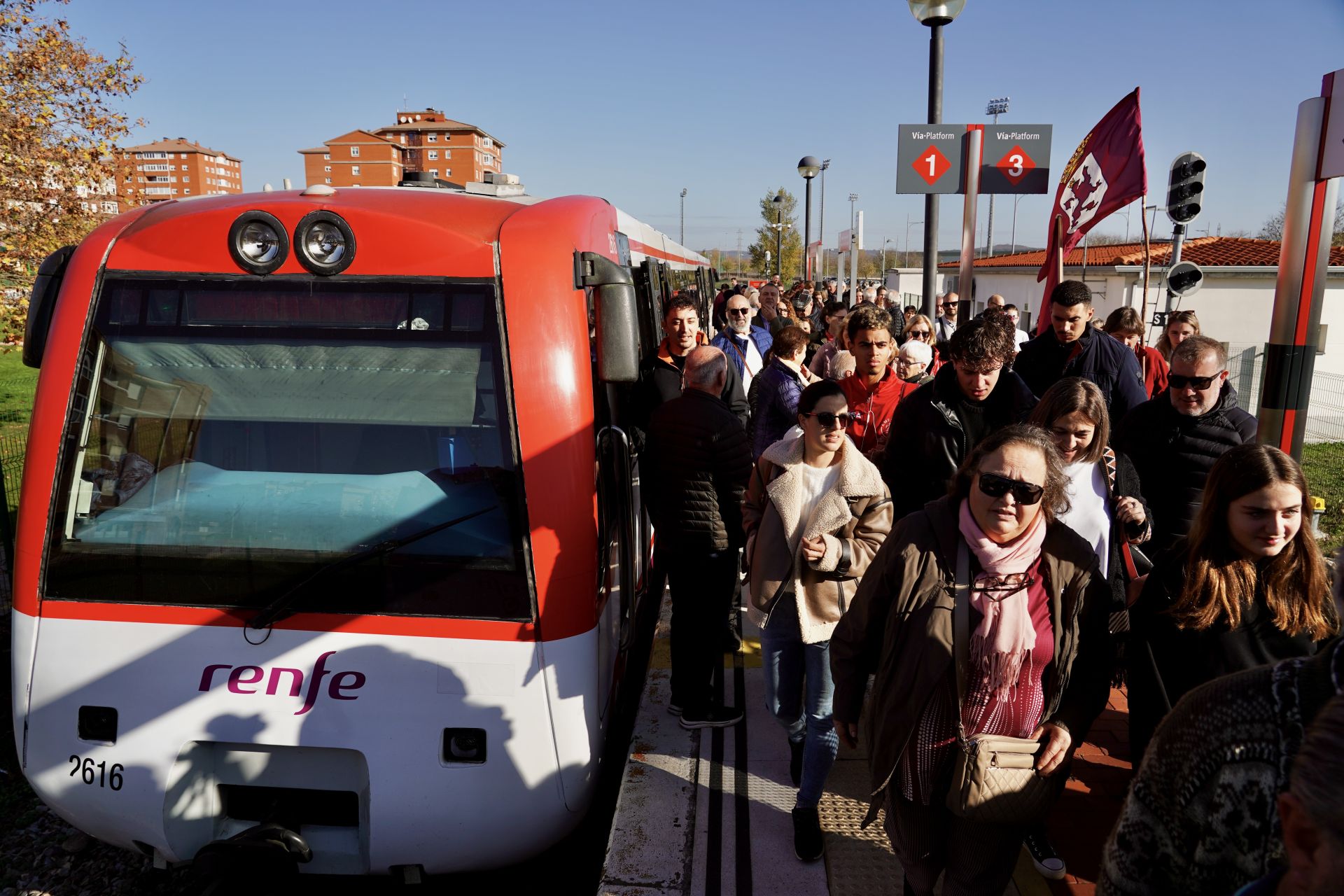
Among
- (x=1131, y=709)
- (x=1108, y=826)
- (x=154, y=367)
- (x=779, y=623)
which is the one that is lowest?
(x=1108, y=826)

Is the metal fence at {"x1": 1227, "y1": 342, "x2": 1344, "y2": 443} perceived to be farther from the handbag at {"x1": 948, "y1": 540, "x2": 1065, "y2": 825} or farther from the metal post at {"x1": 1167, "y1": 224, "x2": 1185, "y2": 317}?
the handbag at {"x1": 948, "y1": 540, "x2": 1065, "y2": 825}

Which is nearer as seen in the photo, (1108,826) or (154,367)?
(154,367)

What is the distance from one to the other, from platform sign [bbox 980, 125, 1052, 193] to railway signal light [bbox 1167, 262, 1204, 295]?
9.80ft

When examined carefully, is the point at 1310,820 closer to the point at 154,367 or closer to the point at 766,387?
the point at 154,367

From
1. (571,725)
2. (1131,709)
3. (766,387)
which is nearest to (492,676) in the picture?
(571,725)

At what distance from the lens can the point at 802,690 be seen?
3.76 meters

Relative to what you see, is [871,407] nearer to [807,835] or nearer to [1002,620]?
[807,835]

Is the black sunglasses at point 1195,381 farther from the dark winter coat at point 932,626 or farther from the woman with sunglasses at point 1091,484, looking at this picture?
the dark winter coat at point 932,626

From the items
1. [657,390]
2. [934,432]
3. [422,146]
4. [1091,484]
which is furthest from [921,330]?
[422,146]

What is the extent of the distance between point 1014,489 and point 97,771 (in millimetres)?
3121

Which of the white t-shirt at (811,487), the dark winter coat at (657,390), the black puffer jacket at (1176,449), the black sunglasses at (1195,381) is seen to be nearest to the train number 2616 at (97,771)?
the white t-shirt at (811,487)

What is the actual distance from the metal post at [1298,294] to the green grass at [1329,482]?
9.60 ft

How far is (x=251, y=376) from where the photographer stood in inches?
127

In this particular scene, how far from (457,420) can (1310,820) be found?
8.74 feet
